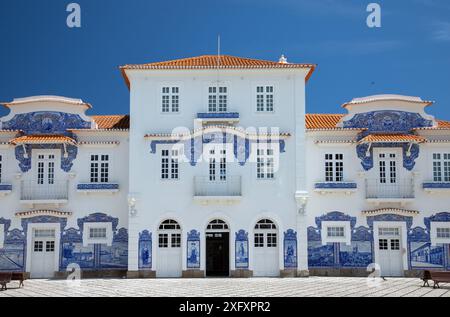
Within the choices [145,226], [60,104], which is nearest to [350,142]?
[145,226]

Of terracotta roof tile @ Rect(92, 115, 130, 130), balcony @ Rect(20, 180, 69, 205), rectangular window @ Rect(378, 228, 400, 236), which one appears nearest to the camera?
balcony @ Rect(20, 180, 69, 205)

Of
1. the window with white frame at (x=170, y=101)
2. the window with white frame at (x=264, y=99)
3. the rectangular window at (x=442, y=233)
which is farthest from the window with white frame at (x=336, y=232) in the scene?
the window with white frame at (x=170, y=101)

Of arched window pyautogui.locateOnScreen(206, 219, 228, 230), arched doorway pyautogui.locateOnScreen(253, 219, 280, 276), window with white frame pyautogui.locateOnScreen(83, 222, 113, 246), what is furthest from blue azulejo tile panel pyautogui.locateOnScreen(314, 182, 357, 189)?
window with white frame pyautogui.locateOnScreen(83, 222, 113, 246)

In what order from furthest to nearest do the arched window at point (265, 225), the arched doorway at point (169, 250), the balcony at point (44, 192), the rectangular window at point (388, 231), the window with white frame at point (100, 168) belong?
the window with white frame at point (100, 168) < the rectangular window at point (388, 231) < the balcony at point (44, 192) < the arched window at point (265, 225) < the arched doorway at point (169, 250)

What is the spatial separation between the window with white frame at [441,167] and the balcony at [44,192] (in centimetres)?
1629

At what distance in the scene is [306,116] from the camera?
31891 mm

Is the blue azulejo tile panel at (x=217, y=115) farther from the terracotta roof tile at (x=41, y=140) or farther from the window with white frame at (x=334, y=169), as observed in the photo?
the terracotta roof tile at (x=41, y=140)

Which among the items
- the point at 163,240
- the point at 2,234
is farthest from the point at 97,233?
the point at 2,234

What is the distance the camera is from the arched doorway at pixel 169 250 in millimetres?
28328

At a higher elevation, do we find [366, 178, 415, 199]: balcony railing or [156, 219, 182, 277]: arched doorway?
[366, 178, 415, 199]: balcony railing

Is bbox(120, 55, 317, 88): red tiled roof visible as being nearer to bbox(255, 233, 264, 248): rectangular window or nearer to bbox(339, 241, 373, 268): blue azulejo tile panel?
bbox(255, 233, 264, 248): rectangular window

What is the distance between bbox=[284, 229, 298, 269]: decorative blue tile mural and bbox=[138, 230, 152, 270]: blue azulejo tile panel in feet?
18.9

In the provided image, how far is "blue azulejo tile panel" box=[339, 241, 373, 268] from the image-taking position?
29000 mm

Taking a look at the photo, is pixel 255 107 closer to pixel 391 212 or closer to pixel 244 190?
pixel 244 190
